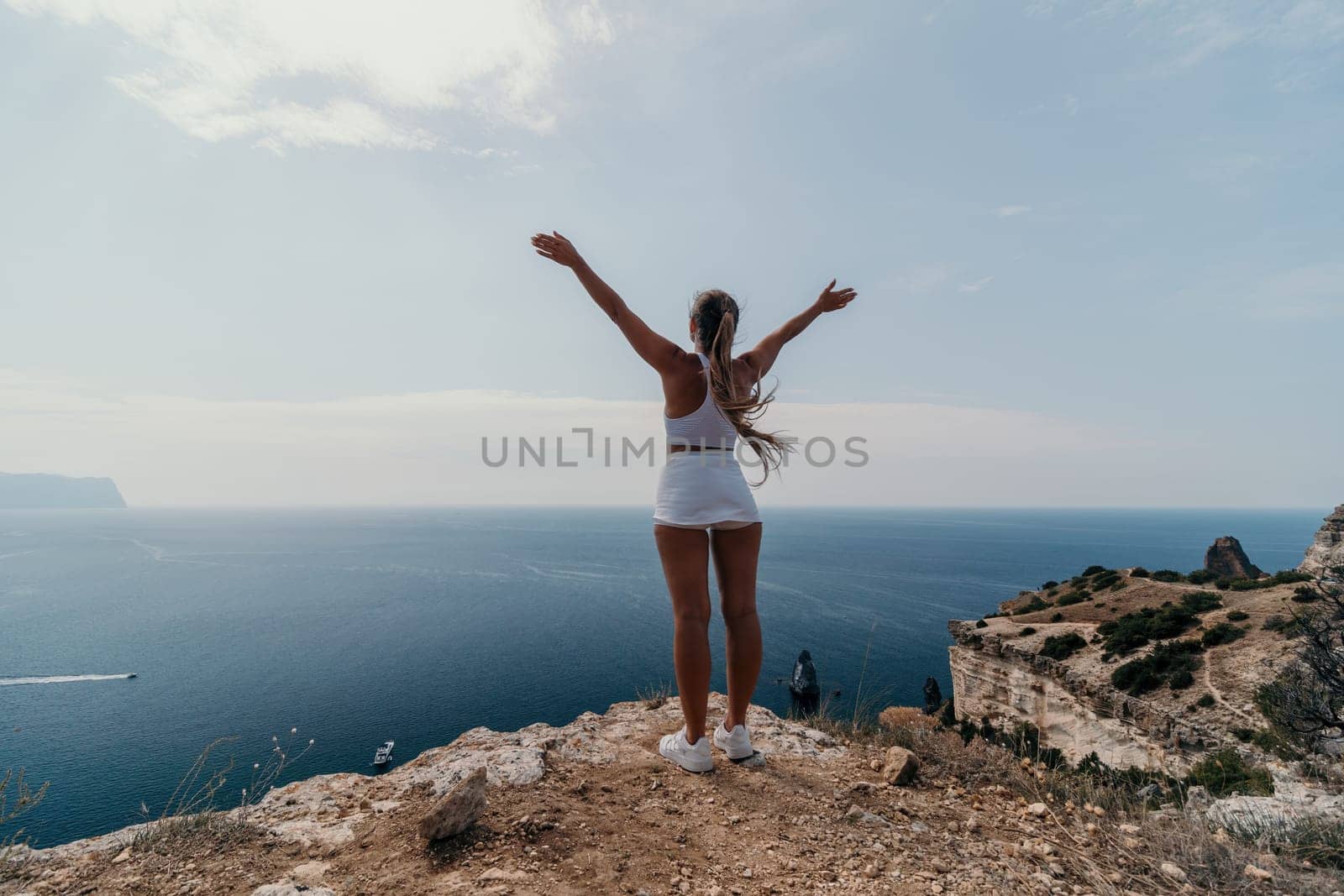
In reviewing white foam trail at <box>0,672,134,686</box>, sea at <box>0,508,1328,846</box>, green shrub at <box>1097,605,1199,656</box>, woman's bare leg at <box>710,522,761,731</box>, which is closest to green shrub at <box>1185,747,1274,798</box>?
sea at <box>0,508,1328,846</box>

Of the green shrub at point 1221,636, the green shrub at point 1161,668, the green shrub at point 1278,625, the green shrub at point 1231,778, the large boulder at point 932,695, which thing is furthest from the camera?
the large boulder at point 932,695

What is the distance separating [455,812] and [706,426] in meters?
2.18

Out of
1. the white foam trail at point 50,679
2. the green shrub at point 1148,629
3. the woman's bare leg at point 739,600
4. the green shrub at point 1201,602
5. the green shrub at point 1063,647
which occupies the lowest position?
the white foam trail at point 50,679

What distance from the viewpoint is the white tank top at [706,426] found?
3098 millimetres

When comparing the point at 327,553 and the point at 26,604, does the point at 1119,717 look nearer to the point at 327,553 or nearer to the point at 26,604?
the point at 26,604

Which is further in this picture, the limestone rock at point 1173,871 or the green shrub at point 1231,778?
the green shrub at point 1231,778

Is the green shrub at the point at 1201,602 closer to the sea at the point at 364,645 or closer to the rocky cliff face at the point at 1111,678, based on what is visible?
the rocky cliff face at the point at 1111,678

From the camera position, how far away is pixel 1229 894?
81.6 inches

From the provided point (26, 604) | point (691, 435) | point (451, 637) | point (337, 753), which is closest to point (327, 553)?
point (26, 604)

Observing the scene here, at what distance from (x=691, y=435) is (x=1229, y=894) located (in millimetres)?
2812

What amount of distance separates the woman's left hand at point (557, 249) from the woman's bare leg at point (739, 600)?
1.68 metres

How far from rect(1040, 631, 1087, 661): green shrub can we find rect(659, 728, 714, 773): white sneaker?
2589 centimetres

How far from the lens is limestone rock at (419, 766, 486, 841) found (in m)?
2.46

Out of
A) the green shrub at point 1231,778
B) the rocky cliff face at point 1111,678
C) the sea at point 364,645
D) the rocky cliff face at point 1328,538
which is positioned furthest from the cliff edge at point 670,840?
the rocky cliff face at point 1328,538
